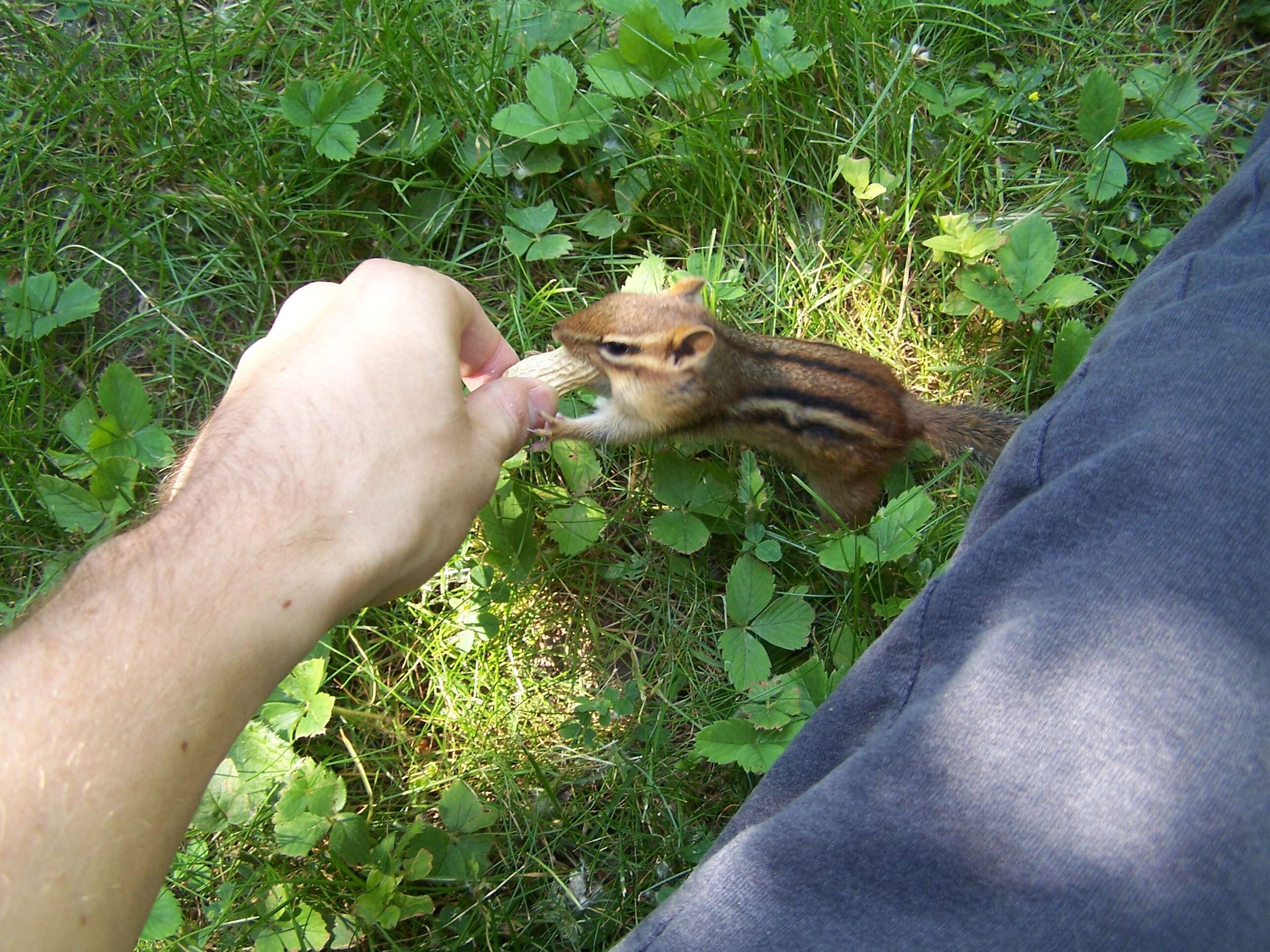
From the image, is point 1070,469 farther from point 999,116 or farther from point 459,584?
point 999,116

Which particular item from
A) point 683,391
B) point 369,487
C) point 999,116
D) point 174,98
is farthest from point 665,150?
point 369,487

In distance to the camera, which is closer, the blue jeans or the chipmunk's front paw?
the blue jeans

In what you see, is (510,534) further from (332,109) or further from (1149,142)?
(1149,142)

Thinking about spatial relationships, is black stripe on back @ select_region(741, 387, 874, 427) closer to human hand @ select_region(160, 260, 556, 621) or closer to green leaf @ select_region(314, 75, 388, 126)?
human hand @ select_region(160, 260, 556, 621)

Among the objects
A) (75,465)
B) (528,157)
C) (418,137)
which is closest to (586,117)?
(528,157)

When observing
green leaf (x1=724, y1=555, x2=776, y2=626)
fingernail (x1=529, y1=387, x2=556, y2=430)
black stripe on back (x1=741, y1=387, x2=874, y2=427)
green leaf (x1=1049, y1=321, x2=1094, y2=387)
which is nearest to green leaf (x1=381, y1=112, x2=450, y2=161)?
fingernail (x1=529, y1=387, x2=556, y2=430)

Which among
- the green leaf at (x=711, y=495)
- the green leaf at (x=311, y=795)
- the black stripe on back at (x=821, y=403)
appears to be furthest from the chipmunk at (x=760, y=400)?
the green leaf at (x=311, y=795)

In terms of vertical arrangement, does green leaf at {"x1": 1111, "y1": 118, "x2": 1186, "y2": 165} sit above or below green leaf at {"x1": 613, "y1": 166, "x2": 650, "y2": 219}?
above
